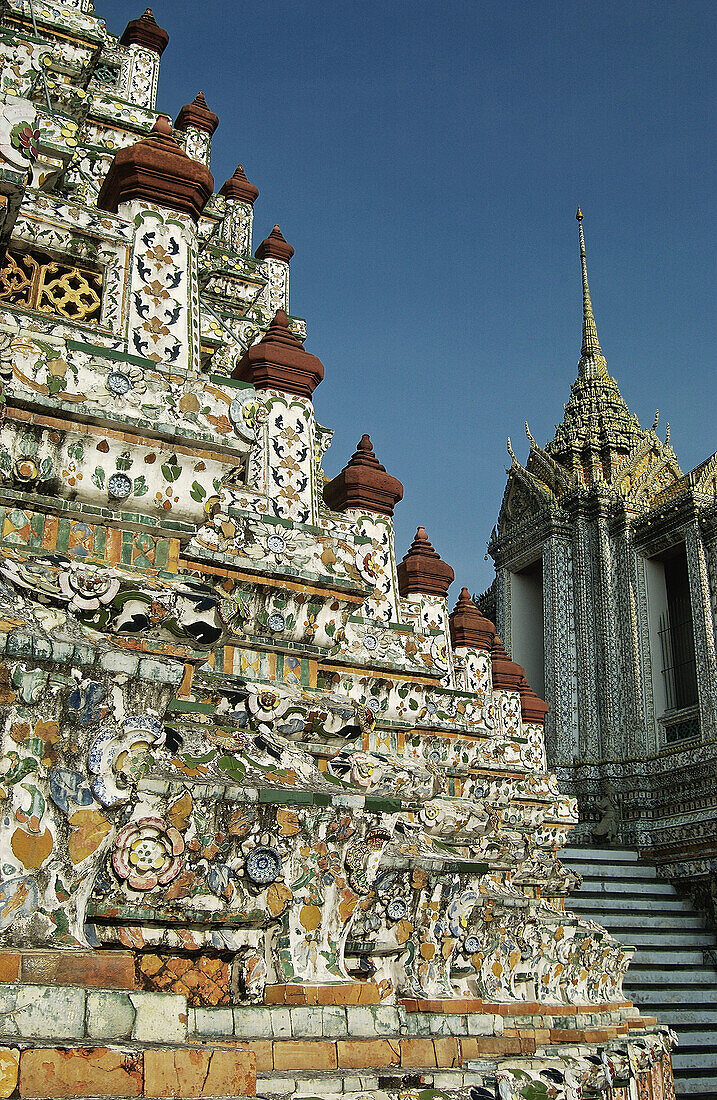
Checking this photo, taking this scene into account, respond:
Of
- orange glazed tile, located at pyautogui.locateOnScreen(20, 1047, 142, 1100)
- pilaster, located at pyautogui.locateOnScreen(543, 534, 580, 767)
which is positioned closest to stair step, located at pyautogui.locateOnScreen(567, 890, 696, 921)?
pilaster, located at pyautogui.locateOnScreen(543, 534, 580, 767)

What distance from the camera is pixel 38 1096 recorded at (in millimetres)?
2688

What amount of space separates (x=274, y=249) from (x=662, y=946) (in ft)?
41.6

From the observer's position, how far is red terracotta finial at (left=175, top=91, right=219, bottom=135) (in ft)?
32.9

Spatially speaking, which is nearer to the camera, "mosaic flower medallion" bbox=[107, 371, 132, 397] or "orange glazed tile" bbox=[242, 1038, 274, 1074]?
"orange glazed tile" bbox=[242, 1038, 274, 1074]

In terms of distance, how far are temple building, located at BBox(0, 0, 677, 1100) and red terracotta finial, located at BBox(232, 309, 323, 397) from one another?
19 mm

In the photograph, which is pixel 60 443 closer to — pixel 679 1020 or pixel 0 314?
pixel 0 314

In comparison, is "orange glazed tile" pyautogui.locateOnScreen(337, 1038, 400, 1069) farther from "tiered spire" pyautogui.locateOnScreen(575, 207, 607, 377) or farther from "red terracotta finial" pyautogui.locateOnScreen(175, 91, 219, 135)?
"tiered spire" pyautogui.locateOnScreen(575, 207, 607, 377)

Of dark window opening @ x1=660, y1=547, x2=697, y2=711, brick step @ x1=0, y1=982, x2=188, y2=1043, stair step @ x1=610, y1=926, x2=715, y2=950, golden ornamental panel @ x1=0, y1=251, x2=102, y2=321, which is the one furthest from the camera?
dark window opening @ x1=660, y1=547, x2=697, y2=711

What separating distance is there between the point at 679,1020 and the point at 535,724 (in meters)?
4.99

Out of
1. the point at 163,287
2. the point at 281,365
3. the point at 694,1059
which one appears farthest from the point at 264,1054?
the point at 694,1059

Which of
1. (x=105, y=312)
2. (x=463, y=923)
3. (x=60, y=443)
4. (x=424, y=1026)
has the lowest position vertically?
(x=424, y=1026)

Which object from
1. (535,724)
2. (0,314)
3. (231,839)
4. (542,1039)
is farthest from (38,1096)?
(535,724)

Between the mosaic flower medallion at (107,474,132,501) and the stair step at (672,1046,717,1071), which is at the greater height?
the mosaic flower medallion at (107,474,132,501)

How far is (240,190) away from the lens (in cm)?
1030
